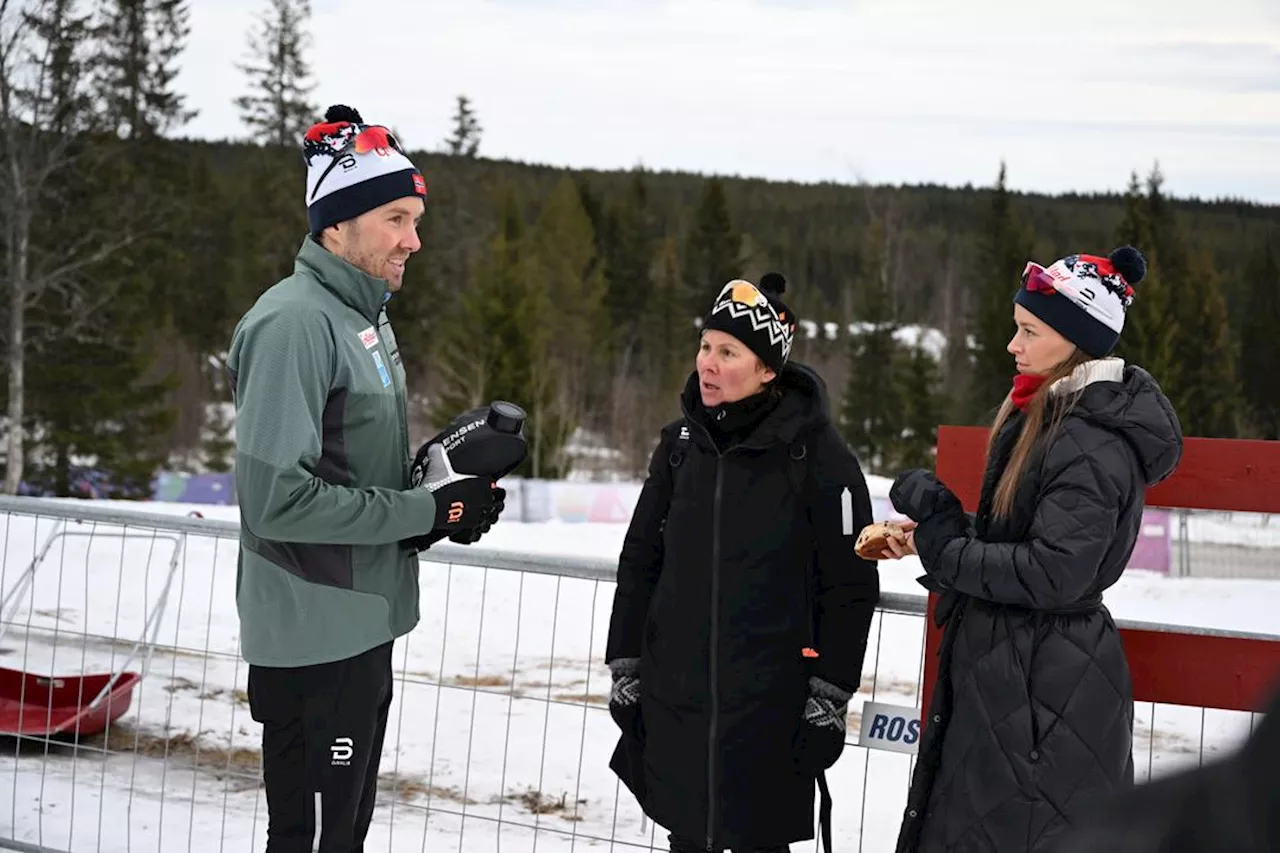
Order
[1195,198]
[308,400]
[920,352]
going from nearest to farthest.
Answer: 1. [308,400]
2. [920,352]
3. [1195,198]

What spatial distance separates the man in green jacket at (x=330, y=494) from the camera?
9.23 ft

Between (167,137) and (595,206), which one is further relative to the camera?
(595,206)

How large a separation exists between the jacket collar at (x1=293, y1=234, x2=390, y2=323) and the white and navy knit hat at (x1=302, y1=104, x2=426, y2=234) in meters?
0.09

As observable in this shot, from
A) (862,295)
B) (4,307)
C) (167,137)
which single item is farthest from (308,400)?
(862,295)

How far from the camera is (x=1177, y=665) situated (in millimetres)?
3178

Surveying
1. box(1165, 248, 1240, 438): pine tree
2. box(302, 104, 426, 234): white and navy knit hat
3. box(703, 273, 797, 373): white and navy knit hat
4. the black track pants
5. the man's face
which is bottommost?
the black track pants

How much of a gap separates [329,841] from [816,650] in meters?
1.23

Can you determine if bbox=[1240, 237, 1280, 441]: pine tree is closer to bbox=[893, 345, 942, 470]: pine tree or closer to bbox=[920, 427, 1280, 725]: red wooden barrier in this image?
bbox=[893, 345, 942, 470]: pine tree

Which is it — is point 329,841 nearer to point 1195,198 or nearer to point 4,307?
point 4,307

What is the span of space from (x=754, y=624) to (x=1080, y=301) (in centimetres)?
108

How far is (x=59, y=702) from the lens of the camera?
24.7 feet

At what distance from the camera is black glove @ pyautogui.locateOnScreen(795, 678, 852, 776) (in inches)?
125

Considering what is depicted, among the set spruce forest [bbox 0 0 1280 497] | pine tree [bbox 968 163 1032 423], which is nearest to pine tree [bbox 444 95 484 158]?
spruce forest [bbox 0 0 1280 497]

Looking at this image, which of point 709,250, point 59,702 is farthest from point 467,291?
A: point 59,702
